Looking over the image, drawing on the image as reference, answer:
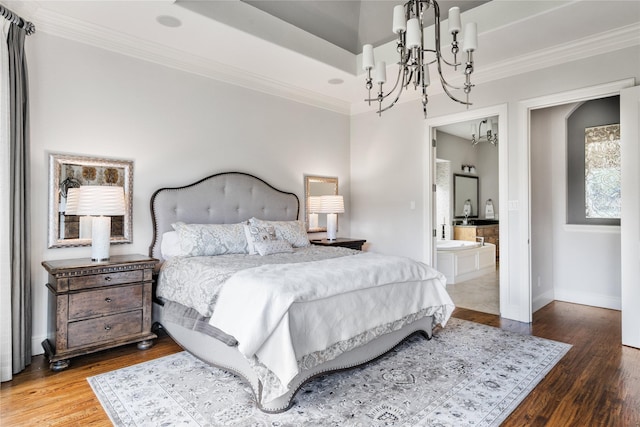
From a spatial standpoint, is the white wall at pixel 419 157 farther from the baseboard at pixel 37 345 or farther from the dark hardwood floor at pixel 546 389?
the baseboard at pixel 37 345

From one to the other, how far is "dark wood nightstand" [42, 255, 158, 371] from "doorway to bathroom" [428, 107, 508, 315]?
3.40 meters

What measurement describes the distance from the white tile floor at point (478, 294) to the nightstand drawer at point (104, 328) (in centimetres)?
355

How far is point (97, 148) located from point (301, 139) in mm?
2528

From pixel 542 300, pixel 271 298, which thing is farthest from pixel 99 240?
pixel 542 300

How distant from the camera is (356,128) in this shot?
5.65 metres

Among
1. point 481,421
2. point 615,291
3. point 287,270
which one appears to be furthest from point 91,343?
point 615,291

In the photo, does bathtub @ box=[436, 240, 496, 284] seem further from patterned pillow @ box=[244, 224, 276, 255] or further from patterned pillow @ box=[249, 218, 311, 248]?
patterned pillow @ box=[244, 224, 276, 255]

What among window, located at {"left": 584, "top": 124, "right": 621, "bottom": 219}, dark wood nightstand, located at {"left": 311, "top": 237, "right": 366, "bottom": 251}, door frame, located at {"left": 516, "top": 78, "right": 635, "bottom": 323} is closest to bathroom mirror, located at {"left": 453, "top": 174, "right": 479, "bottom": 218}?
window, located at {"left": 584, "top": 124, "right": 621, "bottom": 219}

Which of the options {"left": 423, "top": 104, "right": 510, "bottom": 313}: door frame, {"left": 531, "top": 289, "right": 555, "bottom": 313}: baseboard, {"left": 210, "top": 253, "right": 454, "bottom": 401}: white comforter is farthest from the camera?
{"left": 531, "top": 289, "right": 555, "bottom": 313}: baseboard

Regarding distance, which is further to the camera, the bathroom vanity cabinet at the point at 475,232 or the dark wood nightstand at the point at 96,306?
the bathroom vanity cabinet at the point at 475,232

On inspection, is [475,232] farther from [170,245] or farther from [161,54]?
[161,54]

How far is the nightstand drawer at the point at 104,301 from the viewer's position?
8.86 feet

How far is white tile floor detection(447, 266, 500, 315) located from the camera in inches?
173

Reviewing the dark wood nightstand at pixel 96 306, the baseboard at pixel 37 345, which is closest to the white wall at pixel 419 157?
the dark wood nightstand at pixel 96 306
